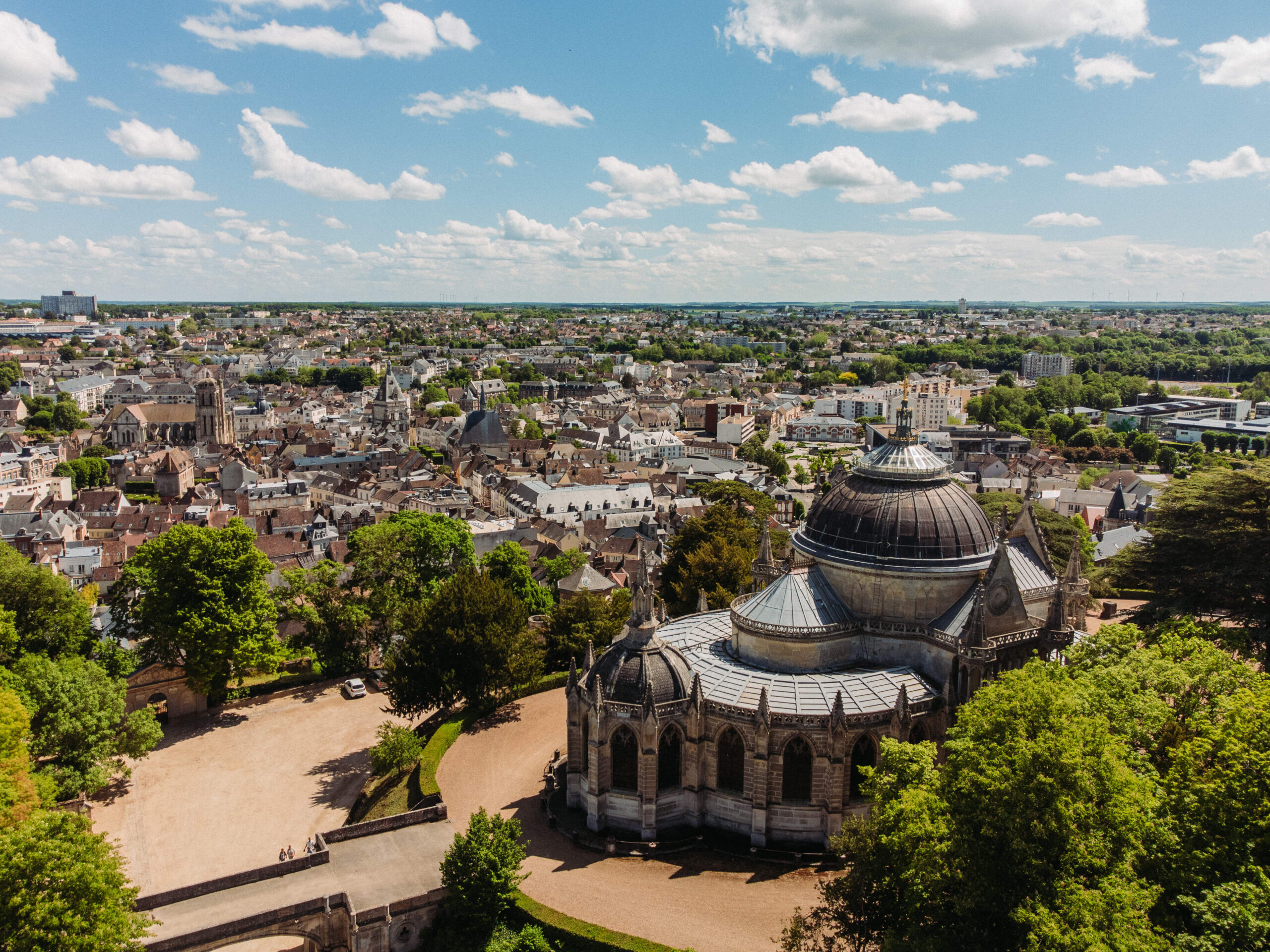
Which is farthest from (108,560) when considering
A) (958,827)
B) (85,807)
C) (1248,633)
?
(1248,633)

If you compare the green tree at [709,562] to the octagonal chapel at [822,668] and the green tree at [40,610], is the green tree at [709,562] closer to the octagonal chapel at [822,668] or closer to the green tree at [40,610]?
the octagonal chapel at [822,668]

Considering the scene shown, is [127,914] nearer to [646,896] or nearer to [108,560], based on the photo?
[646,896]

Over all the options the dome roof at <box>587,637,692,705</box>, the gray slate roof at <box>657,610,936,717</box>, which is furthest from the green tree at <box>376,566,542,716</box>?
the dome roof at <box>587,637,692,705</box>

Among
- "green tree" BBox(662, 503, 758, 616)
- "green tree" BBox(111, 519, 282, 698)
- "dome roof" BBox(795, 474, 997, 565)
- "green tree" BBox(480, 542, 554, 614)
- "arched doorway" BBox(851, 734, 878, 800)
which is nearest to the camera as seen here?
"arched doorway" BBox(851, 734, 878, 800)

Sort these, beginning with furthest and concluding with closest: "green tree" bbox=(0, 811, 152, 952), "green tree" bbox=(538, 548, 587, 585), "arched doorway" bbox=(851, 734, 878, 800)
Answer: "green tree" bbox=(538, 548, 587, 585) → "arched doorway" bbox=(851, 734, 878, 800) → "green tree" bbox=(0, 811, 152, 952)

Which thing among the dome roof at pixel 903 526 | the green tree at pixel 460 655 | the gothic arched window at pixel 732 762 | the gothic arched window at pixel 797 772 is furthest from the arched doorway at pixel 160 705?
the dome roof at pixel 903 526

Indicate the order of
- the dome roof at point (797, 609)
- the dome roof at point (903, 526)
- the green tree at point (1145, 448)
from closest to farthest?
the dome roof at point (797, 609)
the dome roof at point (903, 526)
the green tree at point (1145, 448)

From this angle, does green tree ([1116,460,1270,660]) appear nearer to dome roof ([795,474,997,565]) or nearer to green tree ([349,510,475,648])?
dome roof ([795,474,997,565])
